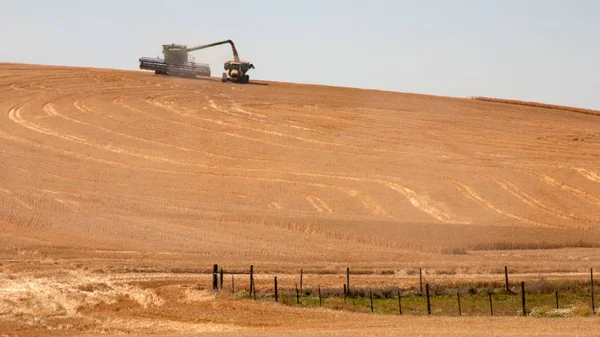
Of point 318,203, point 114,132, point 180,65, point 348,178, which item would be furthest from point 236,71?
point 318,203

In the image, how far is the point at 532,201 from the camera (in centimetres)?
4766

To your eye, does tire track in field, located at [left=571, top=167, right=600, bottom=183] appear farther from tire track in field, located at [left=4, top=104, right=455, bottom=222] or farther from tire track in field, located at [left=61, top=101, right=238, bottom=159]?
tire track in field, located at [left=61, top=101, right=238, bottom=159]

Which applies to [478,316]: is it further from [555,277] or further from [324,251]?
[324,251]

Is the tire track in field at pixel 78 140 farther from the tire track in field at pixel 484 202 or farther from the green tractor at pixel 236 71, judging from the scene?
the green tractor at pixel 236 71

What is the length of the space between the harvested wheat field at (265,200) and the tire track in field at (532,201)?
0.34 feet

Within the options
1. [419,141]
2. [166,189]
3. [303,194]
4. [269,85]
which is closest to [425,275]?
[303,194]

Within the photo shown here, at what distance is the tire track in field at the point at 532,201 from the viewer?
1797 inches

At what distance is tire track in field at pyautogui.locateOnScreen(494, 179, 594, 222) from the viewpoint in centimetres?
4566

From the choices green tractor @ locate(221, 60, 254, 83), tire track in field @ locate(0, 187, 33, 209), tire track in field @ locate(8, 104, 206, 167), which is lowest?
tire track in field @ locate(0, 187, 33, 209)

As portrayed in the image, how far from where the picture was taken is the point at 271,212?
148 feet

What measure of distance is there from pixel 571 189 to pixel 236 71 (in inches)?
1428

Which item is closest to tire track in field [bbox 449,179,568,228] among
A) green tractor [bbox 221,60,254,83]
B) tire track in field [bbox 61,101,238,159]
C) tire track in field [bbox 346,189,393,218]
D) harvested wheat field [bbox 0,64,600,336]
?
harvested wheat field [bbox 0,64,600,336]

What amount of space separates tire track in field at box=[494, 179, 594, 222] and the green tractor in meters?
33.4

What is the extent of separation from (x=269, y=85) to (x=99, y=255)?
149 feet
